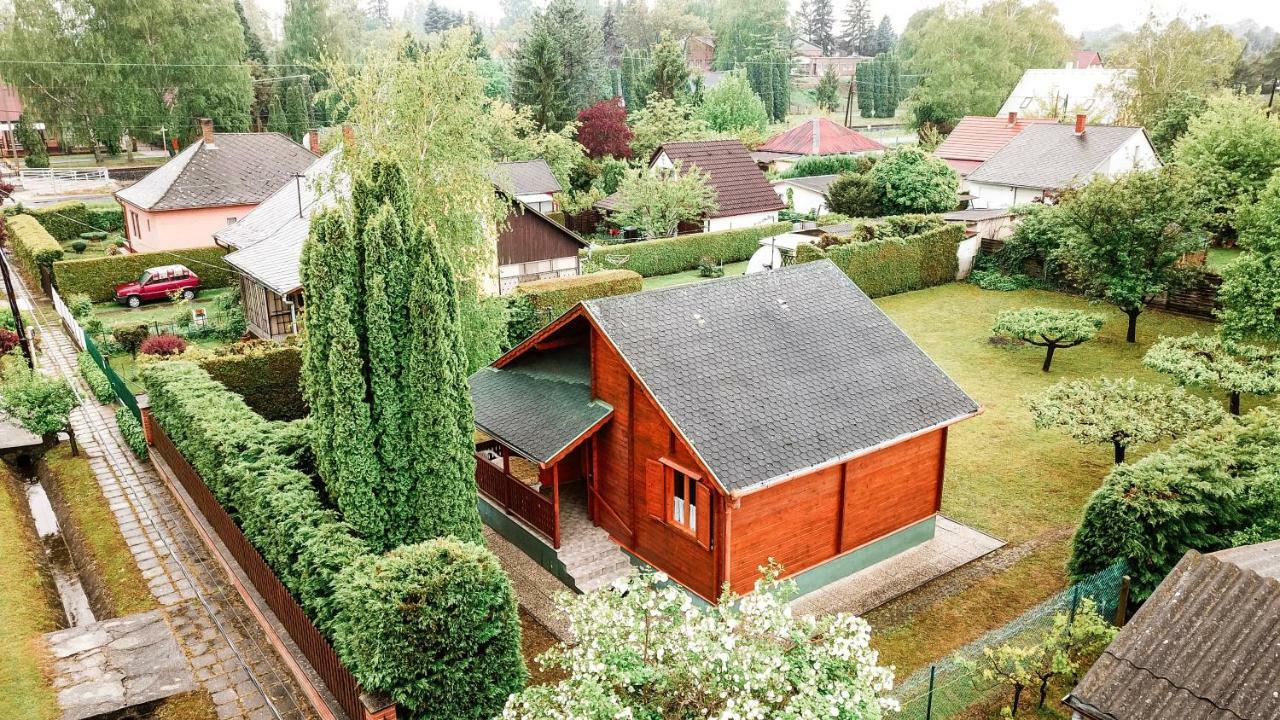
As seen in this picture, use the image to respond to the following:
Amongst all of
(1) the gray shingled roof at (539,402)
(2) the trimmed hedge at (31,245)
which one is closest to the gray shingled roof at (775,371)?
(1) the gray shingled roof at (539,402)

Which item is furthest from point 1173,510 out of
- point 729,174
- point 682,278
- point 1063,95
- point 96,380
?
point 1063,95

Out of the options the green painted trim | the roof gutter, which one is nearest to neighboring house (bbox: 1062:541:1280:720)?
the roof gutter

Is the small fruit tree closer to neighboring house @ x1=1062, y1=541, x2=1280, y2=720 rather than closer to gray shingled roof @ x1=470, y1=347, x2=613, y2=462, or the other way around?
gray shingled roof @ x1=470, y1=347, x2=613, y2=462

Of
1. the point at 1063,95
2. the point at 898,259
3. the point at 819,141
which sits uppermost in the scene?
the point at 1063,95

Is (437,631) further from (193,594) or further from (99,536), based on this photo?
(99,536)

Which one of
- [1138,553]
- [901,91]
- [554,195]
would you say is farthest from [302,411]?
[901,91]
